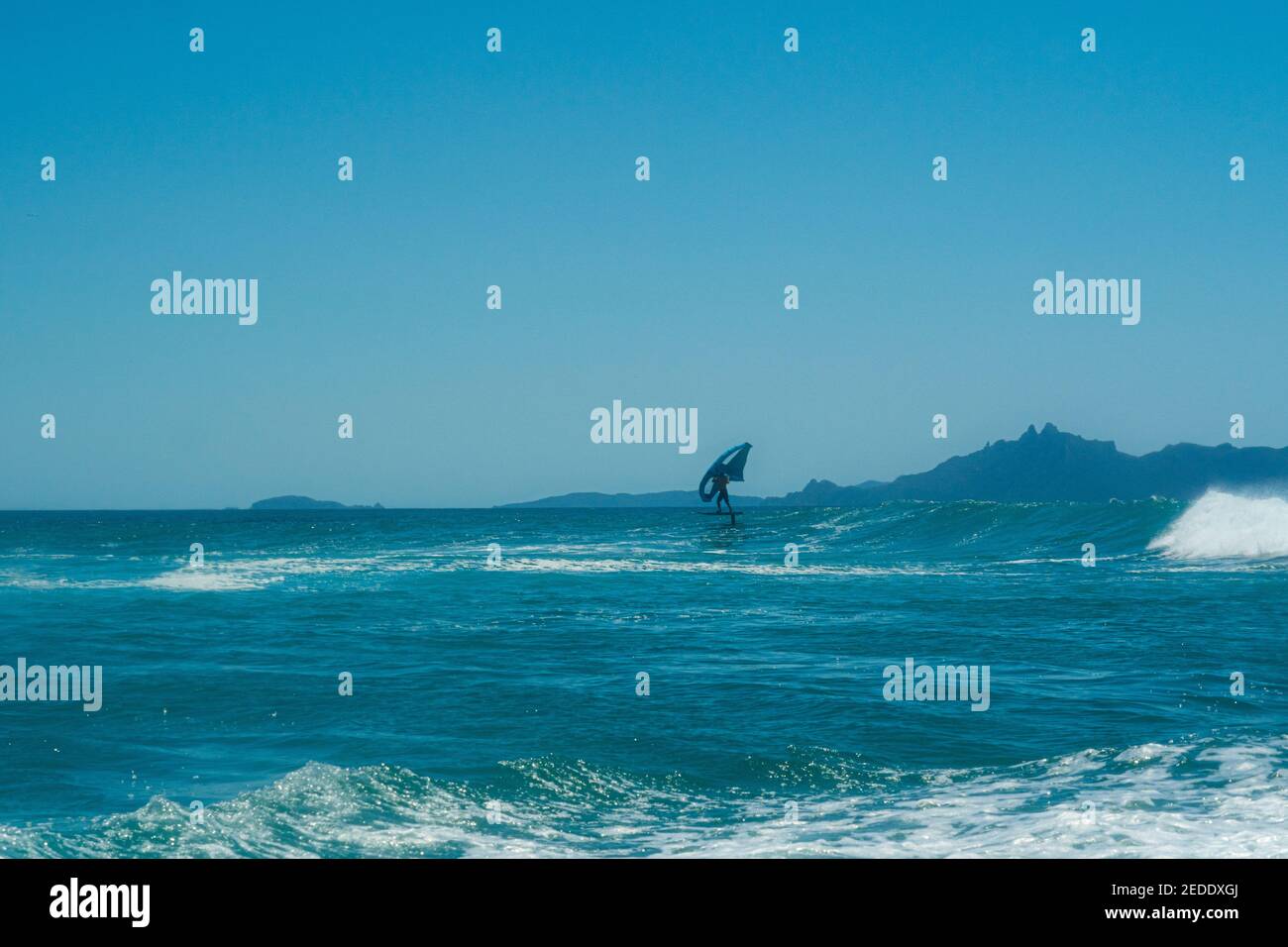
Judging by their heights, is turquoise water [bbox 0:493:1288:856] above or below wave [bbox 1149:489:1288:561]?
below

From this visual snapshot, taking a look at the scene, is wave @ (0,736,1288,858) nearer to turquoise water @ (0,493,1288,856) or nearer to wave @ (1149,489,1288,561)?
turquoise water @ (0,493,1288,856)

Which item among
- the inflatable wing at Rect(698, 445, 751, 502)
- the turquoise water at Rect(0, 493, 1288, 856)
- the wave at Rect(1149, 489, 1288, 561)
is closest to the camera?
the turquoise water at Rect(0, 493, 1288, 856)

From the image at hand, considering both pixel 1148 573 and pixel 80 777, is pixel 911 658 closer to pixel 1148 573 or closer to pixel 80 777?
pixel 80 777

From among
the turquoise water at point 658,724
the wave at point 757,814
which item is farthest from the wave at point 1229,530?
the wave at point 757,814

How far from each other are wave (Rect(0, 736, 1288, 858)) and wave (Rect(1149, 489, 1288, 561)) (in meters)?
25.1

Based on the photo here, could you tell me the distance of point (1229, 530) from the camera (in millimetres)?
34125

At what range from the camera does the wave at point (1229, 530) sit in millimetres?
32022

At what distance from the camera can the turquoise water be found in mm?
8125

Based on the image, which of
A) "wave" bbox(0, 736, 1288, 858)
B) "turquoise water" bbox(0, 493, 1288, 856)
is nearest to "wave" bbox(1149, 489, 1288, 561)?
"turquoise water" bbox(0, 493, 1288, 856)

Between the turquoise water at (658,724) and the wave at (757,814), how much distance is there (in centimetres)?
3

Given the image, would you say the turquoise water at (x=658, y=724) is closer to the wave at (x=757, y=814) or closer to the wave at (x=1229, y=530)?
the wave at (x=757, y=814)

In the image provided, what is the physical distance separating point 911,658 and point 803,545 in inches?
1247

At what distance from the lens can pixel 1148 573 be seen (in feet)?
89.1

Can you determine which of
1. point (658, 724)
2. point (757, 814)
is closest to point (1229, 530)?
point (658, 724)
